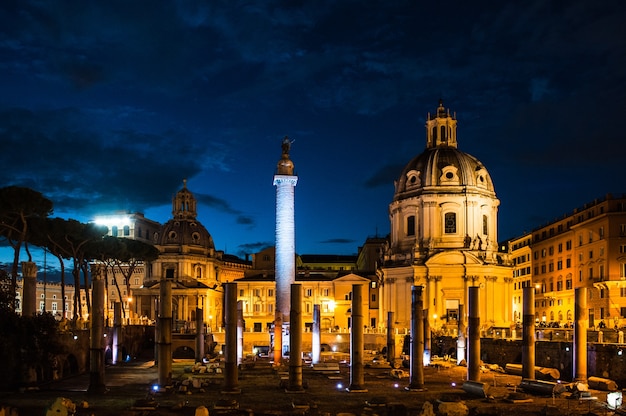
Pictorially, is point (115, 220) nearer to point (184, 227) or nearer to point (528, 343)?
point (184, 227)

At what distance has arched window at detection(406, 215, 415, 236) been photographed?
8550 centimetres

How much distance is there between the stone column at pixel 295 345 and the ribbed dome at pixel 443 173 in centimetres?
4916

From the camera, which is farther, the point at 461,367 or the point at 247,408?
the point at 461,367

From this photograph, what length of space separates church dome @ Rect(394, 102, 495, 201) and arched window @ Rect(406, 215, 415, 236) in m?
2.47

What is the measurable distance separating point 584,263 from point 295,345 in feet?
169

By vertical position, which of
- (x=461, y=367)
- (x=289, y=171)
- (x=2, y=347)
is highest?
(x=289, y=171)

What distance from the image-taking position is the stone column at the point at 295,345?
35844 mm

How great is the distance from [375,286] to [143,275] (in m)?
43.5

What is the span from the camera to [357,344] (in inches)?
1426

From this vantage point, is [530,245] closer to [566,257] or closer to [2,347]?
[566,257]

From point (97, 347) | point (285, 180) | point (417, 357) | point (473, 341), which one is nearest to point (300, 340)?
point (417, 357)

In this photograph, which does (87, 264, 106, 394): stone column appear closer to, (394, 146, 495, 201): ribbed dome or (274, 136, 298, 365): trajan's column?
(274, 136, 298, 365): trajan's column

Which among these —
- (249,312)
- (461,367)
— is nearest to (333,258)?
(249,312)

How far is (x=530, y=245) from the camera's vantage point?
10169cm
